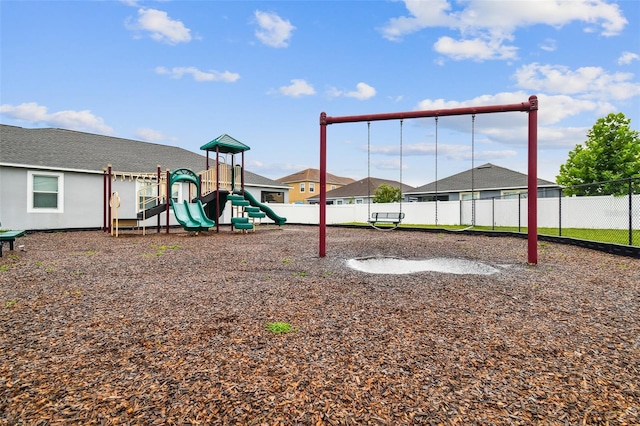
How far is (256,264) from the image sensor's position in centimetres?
707

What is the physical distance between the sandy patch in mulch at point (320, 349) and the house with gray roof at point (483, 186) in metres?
20.6

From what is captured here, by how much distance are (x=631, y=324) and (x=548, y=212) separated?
1785 centimetres

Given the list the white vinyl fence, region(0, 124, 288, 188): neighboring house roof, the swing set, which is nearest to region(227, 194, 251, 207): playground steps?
the white vinyl fence

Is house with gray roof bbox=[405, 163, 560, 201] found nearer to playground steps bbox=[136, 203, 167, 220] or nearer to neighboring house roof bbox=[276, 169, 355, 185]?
playground steps bbox=[136, 203, 167, 220]

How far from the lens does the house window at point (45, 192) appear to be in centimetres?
1456

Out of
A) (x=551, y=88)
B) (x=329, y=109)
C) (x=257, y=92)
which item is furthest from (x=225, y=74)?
(x=551, y=88)

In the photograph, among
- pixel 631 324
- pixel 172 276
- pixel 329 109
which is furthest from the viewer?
pixel 329 109

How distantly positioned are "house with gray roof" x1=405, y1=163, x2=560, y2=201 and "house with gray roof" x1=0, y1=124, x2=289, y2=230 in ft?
60.6

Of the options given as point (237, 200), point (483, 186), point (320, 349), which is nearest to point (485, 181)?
point (483, 186)

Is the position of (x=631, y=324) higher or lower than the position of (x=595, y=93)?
lower

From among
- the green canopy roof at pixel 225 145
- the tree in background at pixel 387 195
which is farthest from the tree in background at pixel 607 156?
the green canopy roof at pixel 225 145

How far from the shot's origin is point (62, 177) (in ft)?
50.5

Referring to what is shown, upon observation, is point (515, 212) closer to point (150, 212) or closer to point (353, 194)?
point (150, 212)

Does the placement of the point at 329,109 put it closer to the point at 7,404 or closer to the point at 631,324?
the point at 631,324
